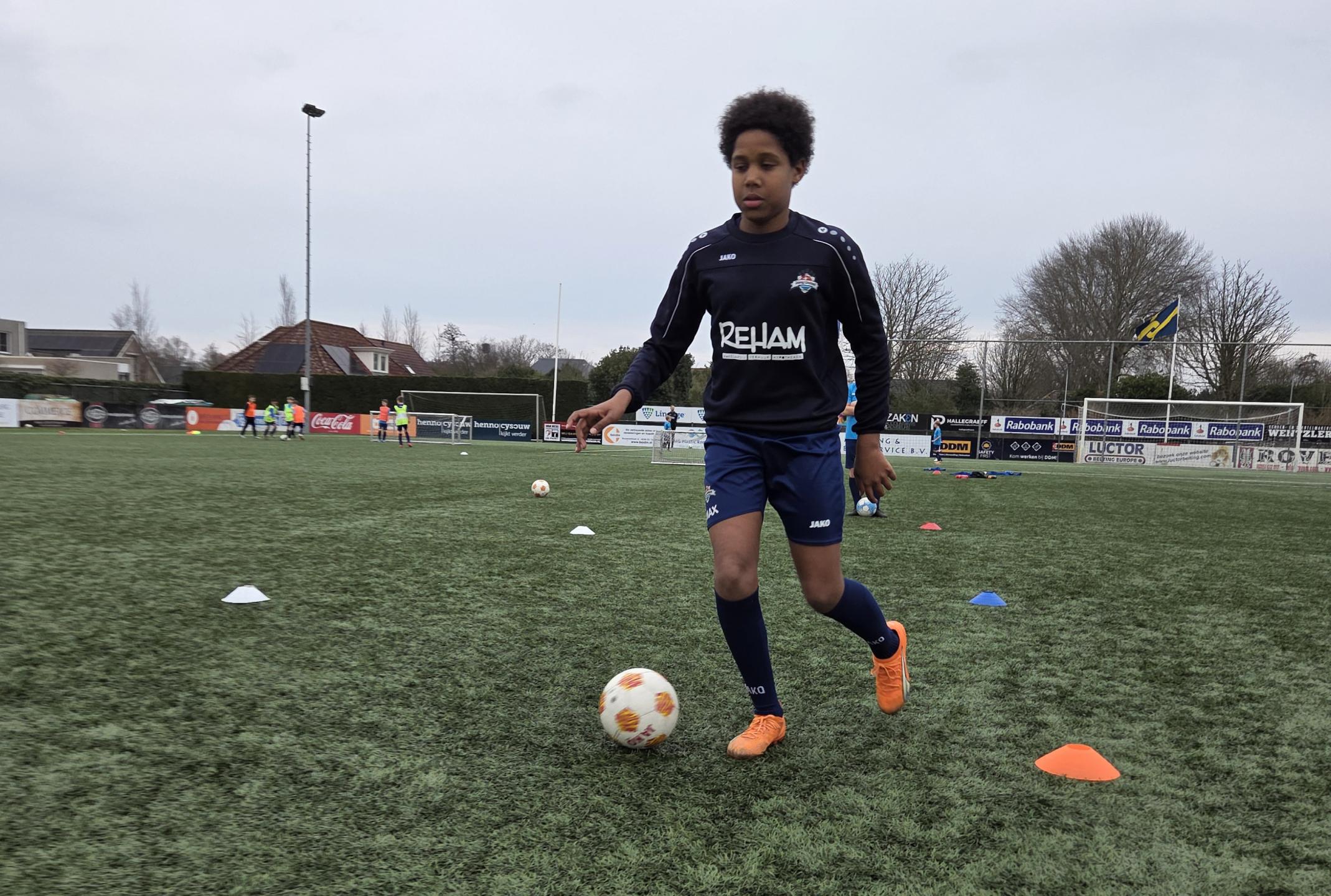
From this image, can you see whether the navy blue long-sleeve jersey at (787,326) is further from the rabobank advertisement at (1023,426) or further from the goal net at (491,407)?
the goal net at (491,407)

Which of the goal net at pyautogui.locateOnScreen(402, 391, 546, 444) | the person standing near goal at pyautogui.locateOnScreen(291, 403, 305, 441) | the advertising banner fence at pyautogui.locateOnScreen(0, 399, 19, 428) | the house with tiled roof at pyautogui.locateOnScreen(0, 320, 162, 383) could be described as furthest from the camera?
the house with tiled roof at pyautogui.locateOnScreen(0, 320, 162, 383)

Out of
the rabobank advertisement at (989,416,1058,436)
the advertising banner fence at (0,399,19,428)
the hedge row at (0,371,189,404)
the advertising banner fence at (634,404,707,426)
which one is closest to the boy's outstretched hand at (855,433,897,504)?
the rabobank advertisement at (989,416,1058,436)

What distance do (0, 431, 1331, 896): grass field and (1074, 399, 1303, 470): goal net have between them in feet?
90.3

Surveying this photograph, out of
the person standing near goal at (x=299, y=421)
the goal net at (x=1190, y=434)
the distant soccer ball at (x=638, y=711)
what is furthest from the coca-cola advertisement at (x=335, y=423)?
the distant soccer ball at (x=638, y=711)

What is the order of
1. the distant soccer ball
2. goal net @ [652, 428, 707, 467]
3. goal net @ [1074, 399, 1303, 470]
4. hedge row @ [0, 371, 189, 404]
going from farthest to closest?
1. hedge row @ [0, 371, 189, 404]
2. goal net @ [1074, 399, 1303, 470]
3. goal net @ [652, 428, 707, 467]
4. the distant soccer ball

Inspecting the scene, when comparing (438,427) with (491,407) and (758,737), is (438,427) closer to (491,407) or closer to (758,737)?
(491,407)

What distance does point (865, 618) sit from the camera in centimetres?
280

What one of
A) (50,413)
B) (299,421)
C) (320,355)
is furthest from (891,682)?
(320,355)

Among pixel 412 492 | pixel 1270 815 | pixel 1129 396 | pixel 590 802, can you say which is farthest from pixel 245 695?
pixel 1129 396

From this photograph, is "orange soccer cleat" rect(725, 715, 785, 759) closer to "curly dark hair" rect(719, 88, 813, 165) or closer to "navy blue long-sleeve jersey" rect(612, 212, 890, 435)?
"navy blue long-sleeve jersey" rect(612, 212, 890, 435)

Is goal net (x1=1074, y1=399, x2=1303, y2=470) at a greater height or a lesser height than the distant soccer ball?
greater

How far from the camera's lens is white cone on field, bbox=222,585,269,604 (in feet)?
13.8

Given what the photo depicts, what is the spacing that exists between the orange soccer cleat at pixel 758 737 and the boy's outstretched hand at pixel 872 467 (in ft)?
2.76

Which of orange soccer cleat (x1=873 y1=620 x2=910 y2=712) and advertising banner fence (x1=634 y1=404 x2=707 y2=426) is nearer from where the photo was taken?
orange soccer cleat (x1=873 y1=620 x2=910 y2=712)
